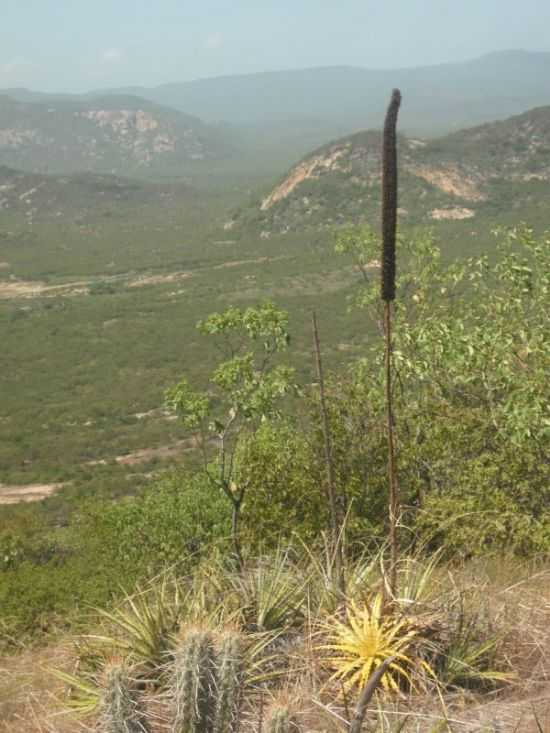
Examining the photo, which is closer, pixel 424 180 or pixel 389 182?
pixel 389 182

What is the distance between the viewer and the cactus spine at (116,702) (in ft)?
10.9

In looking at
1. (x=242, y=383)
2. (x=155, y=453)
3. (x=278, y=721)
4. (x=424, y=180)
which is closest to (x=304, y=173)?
(x=424, y=180)

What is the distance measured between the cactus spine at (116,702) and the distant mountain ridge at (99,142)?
150m

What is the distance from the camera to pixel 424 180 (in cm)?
7312

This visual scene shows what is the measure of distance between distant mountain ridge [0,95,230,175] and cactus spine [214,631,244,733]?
149922 millimetres

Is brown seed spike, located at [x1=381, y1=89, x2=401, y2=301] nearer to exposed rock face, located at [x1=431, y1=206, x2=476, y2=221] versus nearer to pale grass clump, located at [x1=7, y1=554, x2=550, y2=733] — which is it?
pale grass clump, located at [x1=7, y1=554, x2=550, y2=733]

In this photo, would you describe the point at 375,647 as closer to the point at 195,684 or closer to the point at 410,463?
the point at 195,684

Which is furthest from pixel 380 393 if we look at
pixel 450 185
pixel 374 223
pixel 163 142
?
pixel 163 142

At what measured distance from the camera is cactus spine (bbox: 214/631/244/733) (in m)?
3.38

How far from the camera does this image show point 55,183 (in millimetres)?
101375

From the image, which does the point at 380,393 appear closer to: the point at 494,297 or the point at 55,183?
the point at 494,297

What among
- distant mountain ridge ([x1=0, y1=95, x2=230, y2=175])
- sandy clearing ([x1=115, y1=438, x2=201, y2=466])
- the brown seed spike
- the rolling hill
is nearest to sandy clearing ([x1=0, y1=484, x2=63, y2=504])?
sandy clearing ([x1=115, y1=438, x2=201, y2=466])

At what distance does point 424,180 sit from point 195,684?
73.1 m

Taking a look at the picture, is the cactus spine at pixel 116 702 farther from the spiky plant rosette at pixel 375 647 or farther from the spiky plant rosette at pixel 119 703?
the spiky plant rosette at pixel 375 647
